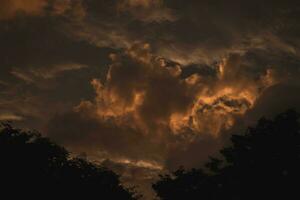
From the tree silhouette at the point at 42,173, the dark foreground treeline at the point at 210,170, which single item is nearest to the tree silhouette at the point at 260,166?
the dark foreground treeline at the point at 210,170

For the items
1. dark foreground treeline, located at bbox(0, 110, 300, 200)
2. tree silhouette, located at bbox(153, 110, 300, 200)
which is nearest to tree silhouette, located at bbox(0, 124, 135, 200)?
dark foreground treeline, located at bbox(0, 110, 300, 200)

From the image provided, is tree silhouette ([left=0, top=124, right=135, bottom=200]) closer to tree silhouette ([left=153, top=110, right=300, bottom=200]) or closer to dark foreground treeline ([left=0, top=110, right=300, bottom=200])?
dark foreground treeline ([left=0, top=110, right=300, bottom=200])

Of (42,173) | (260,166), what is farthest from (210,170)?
(42,173)

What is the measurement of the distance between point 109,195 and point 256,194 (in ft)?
76.4

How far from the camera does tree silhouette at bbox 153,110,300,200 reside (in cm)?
4747

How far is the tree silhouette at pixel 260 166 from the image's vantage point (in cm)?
4747

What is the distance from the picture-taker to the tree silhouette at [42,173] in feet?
A: 166

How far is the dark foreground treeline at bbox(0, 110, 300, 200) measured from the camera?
48281 millimetres

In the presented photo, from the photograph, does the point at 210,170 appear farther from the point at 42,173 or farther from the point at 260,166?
the point at 42,173

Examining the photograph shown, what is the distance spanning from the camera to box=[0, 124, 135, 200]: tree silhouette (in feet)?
166

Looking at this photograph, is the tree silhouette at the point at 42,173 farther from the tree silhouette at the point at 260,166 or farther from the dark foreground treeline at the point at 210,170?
the tree silhouette at the point at 260,166

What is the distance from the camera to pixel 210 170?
56.3m

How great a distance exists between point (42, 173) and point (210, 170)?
1865cm

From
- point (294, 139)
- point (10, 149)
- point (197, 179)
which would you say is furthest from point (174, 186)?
point (10, 149)
